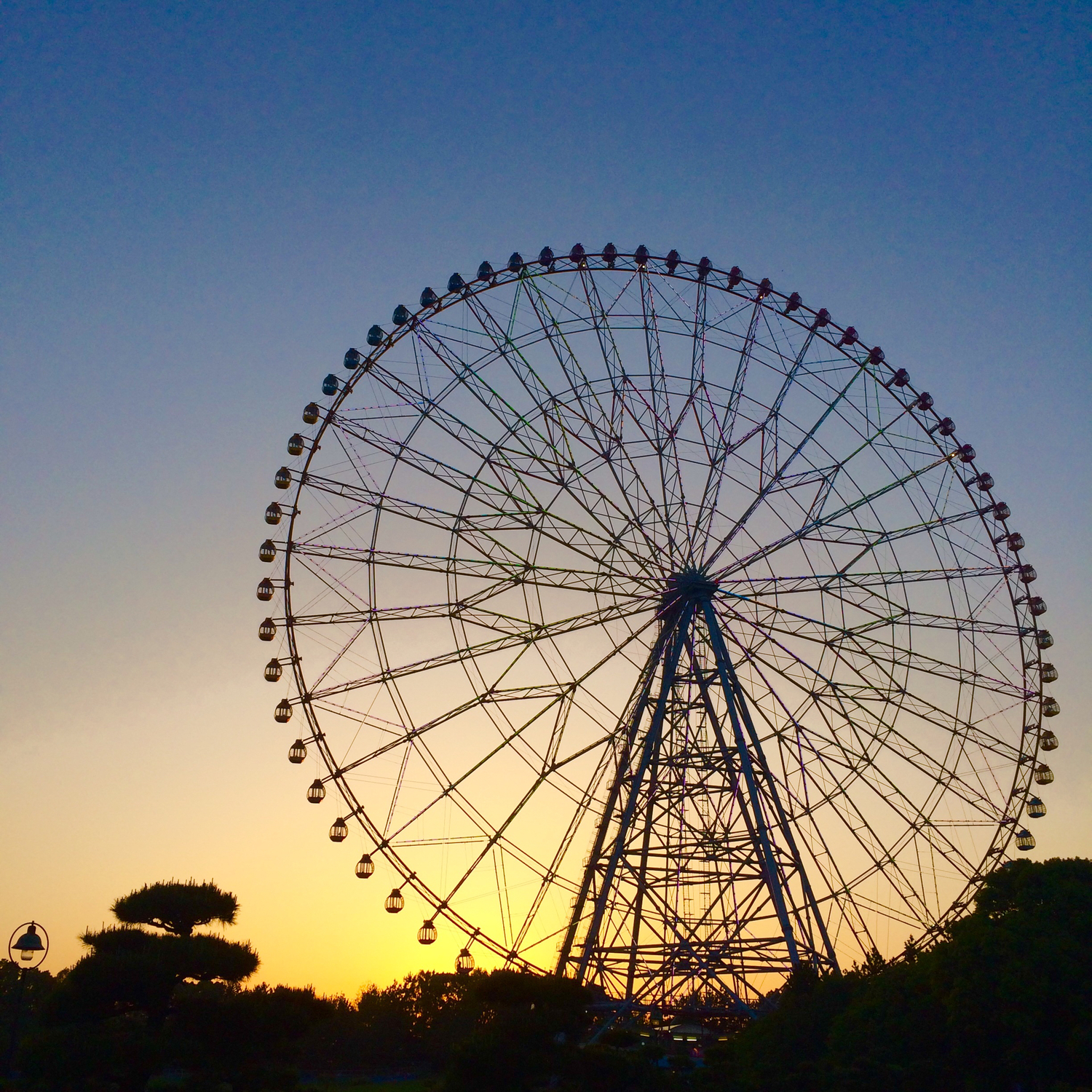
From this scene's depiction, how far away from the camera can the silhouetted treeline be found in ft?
68.5

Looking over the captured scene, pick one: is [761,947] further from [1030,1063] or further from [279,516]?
[279,516]

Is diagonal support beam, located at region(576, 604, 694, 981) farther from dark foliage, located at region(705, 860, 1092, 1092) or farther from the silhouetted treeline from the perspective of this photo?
dark foliage, located at region(705, 860, 1092, 1092)

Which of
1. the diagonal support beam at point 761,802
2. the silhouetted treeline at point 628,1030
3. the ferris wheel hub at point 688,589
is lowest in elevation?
the silhouetted treeline at point 628,1030

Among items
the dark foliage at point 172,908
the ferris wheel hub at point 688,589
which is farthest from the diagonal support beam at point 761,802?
the dark foliage at point 172,908

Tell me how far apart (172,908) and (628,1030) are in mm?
9899

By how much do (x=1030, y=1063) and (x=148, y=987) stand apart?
1603 cm

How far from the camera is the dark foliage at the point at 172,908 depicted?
23.1 meters

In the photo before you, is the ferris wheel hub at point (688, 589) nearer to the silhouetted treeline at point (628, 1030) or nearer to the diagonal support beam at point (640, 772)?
the diagonal support beam at point (640, 772)

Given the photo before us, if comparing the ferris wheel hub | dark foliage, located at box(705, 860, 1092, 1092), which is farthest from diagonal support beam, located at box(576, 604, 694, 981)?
dark foliage, located at box(705, 860, 1092, 1092)

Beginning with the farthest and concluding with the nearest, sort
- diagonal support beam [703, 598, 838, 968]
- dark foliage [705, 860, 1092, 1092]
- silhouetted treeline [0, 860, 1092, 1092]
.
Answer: diagonal support beam [703, 598, 838, 968], dark foliage [705, 860, 1092, 1092], silhouetted treeline [0, 860, 1092, 1092]

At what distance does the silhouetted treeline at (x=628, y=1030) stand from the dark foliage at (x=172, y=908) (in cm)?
4

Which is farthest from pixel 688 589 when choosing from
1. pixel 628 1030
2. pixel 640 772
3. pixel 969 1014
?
pixel 969 1014

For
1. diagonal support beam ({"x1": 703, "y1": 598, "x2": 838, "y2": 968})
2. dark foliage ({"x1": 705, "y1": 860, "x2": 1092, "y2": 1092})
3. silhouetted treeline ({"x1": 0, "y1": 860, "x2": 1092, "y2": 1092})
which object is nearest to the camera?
silhouetted treeline ({"x1": 0, "y1": 860, "x2": 1092, "y2": 1092})

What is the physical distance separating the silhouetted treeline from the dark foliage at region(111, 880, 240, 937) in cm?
4
